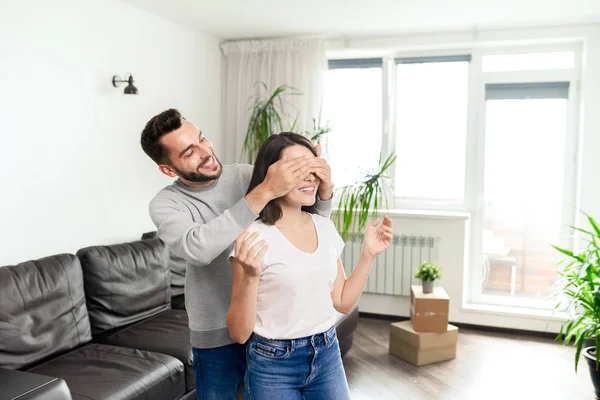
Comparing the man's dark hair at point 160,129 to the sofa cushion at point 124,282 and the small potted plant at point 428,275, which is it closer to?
the sofa cushion at point 124,282

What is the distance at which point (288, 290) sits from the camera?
→ 4.44ft

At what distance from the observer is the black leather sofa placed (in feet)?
7.87

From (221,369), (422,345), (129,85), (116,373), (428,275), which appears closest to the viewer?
(221,369)

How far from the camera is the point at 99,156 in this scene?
3543mm

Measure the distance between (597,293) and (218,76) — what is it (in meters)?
3.55

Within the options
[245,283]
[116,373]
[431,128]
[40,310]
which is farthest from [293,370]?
[431,128]

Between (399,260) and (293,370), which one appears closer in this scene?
(293,370)

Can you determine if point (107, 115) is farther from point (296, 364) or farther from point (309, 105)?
point (296, 364)

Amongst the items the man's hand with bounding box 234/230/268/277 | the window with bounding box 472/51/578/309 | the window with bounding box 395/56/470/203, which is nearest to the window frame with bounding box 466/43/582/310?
the window with bounding box 472/51/578/309

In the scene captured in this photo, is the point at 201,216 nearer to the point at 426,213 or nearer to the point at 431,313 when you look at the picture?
the point at 431,313

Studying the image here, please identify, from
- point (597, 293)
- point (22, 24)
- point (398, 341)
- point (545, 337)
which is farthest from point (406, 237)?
point (22, 24)

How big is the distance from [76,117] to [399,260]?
2803 millimetres

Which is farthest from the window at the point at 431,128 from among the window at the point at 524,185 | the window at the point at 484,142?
→ the window at the point at 524,185

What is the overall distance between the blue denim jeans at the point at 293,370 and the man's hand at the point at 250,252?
25 centimetres
